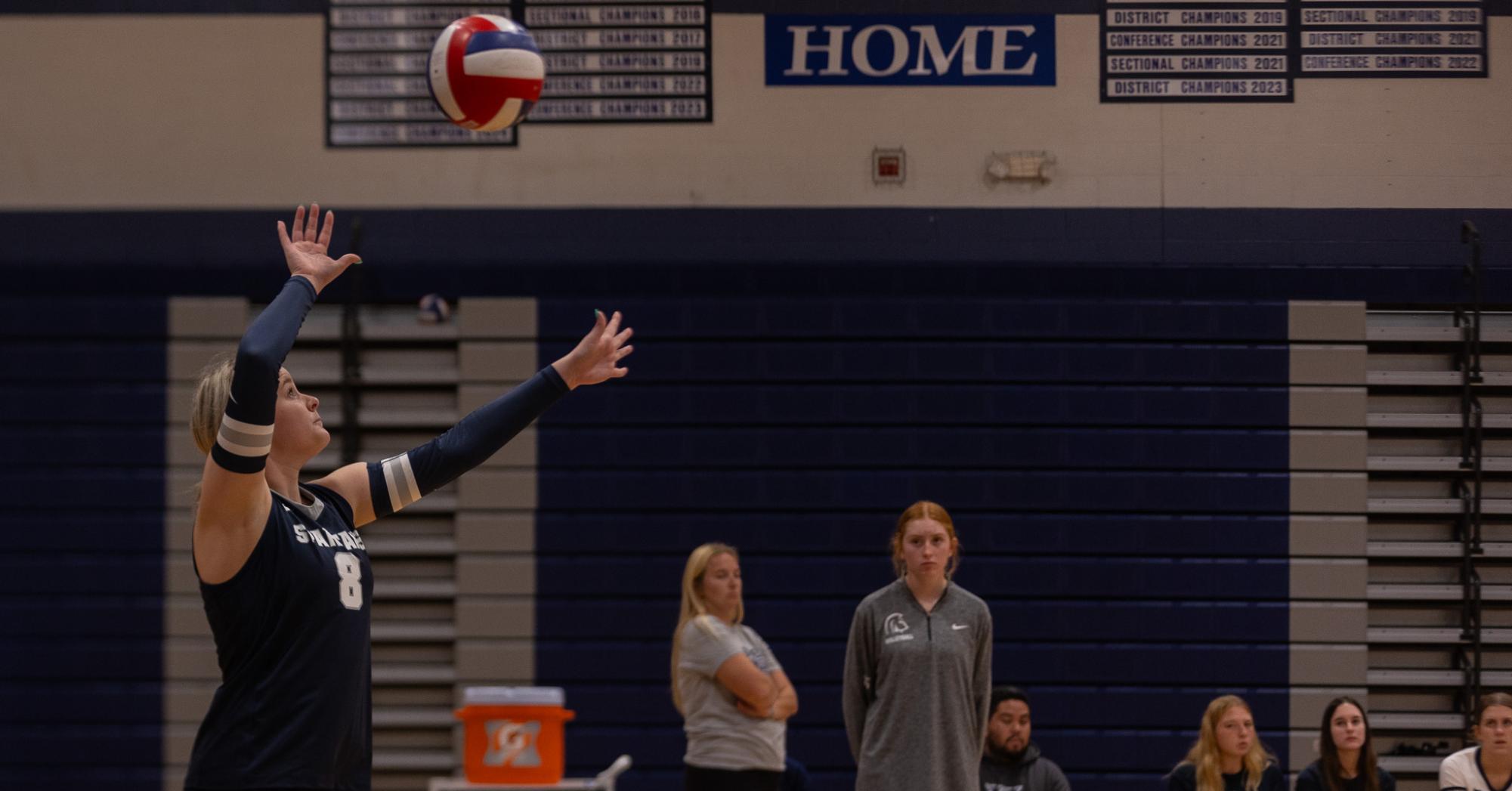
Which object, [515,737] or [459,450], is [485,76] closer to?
[515,737]

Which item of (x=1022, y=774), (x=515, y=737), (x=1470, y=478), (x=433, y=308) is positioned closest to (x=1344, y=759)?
(x=1022, y=774)

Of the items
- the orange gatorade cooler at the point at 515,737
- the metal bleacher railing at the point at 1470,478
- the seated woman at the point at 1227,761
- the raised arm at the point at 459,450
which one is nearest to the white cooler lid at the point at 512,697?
the orange gatorade cooler at the point at 515,737

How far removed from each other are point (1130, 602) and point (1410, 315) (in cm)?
236

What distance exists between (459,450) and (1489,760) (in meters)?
5.07

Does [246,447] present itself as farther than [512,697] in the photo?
No

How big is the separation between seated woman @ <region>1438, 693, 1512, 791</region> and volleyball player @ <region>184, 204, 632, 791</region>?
5.14 meters

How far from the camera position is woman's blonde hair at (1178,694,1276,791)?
6695mm

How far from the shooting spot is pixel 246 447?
2758 mm

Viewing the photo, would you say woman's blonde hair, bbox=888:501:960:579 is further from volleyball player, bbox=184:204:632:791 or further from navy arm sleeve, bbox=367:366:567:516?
volleyball player, bbox=184:204:632:791

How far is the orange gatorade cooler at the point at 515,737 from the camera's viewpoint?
7.09 m

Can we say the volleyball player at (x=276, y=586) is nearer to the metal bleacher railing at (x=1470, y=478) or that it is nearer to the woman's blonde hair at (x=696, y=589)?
the woman's blonde hair at (x=696, y=589)

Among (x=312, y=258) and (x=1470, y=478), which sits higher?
(x=312, y=258)

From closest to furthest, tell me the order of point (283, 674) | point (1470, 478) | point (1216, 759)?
point (283, 674) → point (1216, 759) → point (1470, 478)

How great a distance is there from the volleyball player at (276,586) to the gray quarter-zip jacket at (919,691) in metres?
2.69
